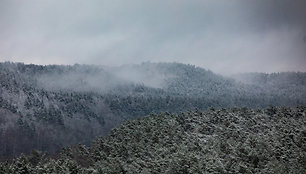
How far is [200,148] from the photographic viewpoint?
78.6m

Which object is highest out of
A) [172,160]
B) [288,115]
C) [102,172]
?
[288,115]

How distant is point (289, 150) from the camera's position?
69688 millimetres

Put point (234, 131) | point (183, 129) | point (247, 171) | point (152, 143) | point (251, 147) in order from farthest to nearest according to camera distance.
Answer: point (183, 129)
point (152, 143)
point (234, 131)
point (251, 147)
point (247, 171)

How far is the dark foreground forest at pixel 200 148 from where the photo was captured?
66.2 m

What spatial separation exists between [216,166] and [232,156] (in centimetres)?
723

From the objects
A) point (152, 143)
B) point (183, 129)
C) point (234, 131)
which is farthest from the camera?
point (183, 129)

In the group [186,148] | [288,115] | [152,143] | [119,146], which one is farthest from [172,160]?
[288,115]

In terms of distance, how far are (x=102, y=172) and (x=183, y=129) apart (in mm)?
32801

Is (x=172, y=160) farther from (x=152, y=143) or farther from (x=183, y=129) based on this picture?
(x=183, y=129)

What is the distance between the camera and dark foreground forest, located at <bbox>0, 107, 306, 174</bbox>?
66188 mm

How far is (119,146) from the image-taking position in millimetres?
97875

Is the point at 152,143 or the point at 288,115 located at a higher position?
the point at 288,115

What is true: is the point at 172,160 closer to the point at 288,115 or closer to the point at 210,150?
the point at 210,150

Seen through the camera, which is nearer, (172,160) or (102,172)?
A: (172,160)
